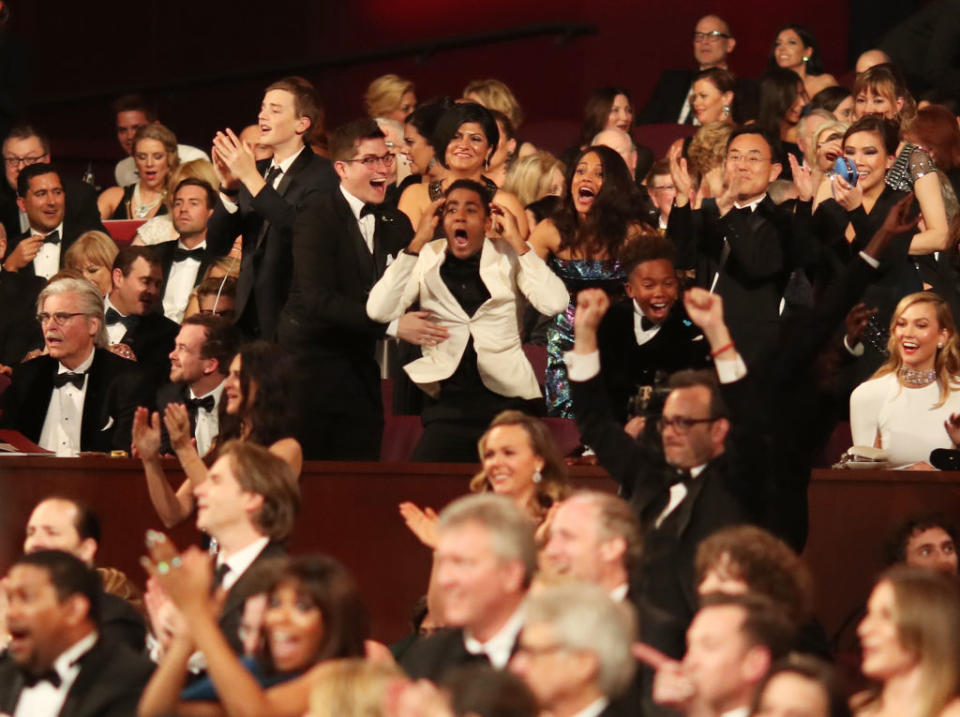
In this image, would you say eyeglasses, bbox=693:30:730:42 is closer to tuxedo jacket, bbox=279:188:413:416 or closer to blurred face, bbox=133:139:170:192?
blurred face, bbox=133:139:170:192

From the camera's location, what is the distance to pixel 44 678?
5004 mm

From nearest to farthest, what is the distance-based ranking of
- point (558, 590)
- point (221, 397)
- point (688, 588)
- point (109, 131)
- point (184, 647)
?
point (558, 590) → point (184, 647) → point (688, 588) → point (221, 397) → point (109, 131)

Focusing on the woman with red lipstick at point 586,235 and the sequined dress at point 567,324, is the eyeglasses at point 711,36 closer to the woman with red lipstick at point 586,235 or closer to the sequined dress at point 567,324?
the woman with red lipstick at point 586,235

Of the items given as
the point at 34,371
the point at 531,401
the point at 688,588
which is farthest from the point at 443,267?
the point at 688,588

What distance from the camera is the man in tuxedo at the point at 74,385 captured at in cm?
765

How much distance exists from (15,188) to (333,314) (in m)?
4.14

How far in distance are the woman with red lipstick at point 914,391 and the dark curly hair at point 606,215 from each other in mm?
1080

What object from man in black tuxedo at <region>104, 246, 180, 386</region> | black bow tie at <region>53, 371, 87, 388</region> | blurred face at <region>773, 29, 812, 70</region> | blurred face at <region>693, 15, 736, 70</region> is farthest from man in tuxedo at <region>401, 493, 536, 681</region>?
blurred face at <region>693, 15, 736, 70</region>

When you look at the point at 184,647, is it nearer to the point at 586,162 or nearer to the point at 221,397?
the point at 221,397

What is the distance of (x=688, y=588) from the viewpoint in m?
5.54

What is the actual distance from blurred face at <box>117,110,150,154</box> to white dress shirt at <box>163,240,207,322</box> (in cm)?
249

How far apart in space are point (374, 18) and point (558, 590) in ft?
34.3

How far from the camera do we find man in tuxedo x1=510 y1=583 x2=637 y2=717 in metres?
4.40

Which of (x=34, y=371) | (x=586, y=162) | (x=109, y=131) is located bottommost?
(x=34, y=371)
